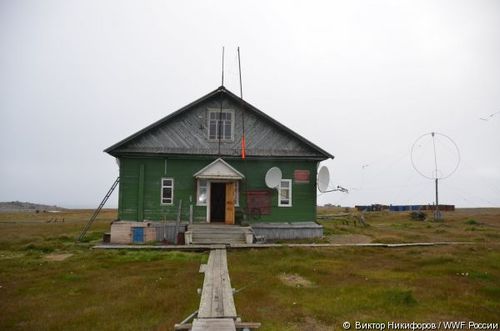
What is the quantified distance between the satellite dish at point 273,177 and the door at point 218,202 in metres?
3.01

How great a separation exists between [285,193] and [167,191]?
6.68 metres

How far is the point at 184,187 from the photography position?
20.5 meters

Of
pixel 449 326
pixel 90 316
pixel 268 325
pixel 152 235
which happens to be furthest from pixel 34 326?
pixel 152 235

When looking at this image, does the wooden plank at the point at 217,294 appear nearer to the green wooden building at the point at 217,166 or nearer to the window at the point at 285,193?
the green wooden building at the point at 217,166

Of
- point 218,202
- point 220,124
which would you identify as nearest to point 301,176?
point 218,202

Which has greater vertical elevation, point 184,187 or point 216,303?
point 184,187

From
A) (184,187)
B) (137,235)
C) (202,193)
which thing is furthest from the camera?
(202,193)

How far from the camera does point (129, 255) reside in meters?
14.7

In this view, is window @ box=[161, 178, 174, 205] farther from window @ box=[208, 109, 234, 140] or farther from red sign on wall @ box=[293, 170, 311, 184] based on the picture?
red sign on wall @ box=[293, 170, 311, 184]

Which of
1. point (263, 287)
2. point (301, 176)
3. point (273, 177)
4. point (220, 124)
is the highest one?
point (220, 124)

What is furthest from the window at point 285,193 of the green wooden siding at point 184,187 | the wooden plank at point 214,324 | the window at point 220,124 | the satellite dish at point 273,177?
the wooden plank at point 214,324

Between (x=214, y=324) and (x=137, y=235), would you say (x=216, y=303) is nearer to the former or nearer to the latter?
(x=214, y=324)

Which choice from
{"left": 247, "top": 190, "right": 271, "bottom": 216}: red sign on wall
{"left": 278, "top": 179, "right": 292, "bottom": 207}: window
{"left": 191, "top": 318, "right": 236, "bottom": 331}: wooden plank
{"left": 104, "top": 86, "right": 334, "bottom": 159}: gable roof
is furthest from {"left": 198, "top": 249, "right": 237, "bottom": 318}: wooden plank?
{"left": 104, "top": 86, "right": 334, "bottom": 159}: gable roof

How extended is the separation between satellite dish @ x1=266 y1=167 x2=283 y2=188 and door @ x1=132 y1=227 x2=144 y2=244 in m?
7.14
